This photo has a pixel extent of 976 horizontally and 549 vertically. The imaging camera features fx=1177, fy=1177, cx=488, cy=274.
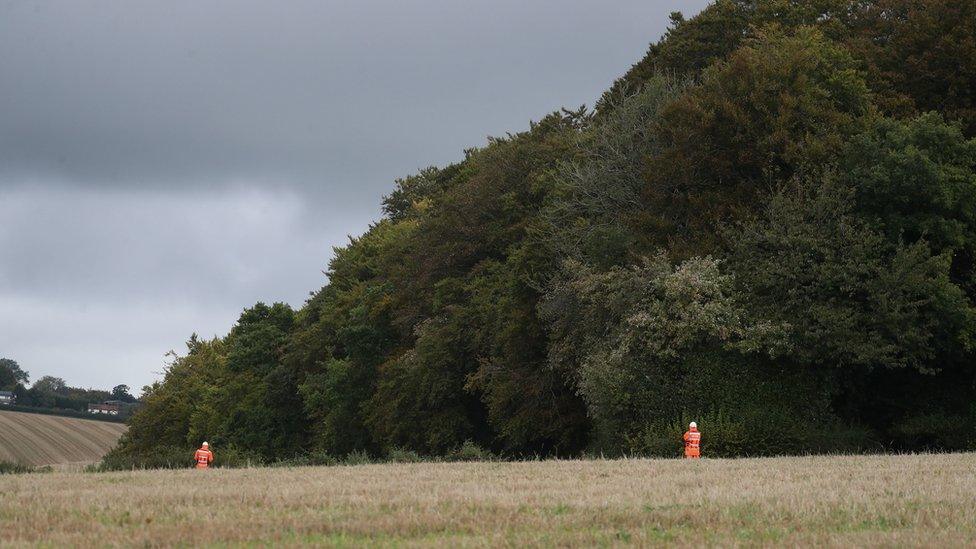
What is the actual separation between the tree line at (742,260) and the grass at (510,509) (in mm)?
14496

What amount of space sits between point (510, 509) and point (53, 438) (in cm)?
10477

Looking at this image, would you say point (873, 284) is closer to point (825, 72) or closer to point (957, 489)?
point (825, 72)

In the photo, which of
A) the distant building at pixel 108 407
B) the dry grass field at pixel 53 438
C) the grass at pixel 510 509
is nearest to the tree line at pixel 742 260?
the grass at pixel 510 509

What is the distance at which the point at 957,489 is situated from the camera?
16.7 metres

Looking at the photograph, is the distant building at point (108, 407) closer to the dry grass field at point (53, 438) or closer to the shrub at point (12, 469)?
the dry grass field at point (53, 438)

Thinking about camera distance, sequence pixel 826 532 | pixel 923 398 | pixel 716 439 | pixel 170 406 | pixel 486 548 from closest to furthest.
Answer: pixel 486 548, pixel 826 532, pixel 716 439, pixel 923 398, pixel 170 406

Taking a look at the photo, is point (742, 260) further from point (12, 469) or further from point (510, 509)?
point (510, 509)

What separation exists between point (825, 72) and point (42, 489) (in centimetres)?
3052

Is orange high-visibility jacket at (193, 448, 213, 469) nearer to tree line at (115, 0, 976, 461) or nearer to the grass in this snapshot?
tree line at (115, 0, 976, 461)

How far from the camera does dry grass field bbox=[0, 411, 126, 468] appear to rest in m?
97.7

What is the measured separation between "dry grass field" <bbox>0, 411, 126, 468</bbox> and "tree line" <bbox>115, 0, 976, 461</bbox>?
53553mm

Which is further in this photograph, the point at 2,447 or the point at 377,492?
the point at 2,447

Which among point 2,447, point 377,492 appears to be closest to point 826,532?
point 377,492

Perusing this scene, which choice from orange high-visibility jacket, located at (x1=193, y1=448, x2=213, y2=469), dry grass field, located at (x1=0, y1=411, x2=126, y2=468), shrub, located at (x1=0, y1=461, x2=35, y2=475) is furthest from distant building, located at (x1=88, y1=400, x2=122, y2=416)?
shrub, located at (x1=0, y1=461, x2=35, y2=475)
